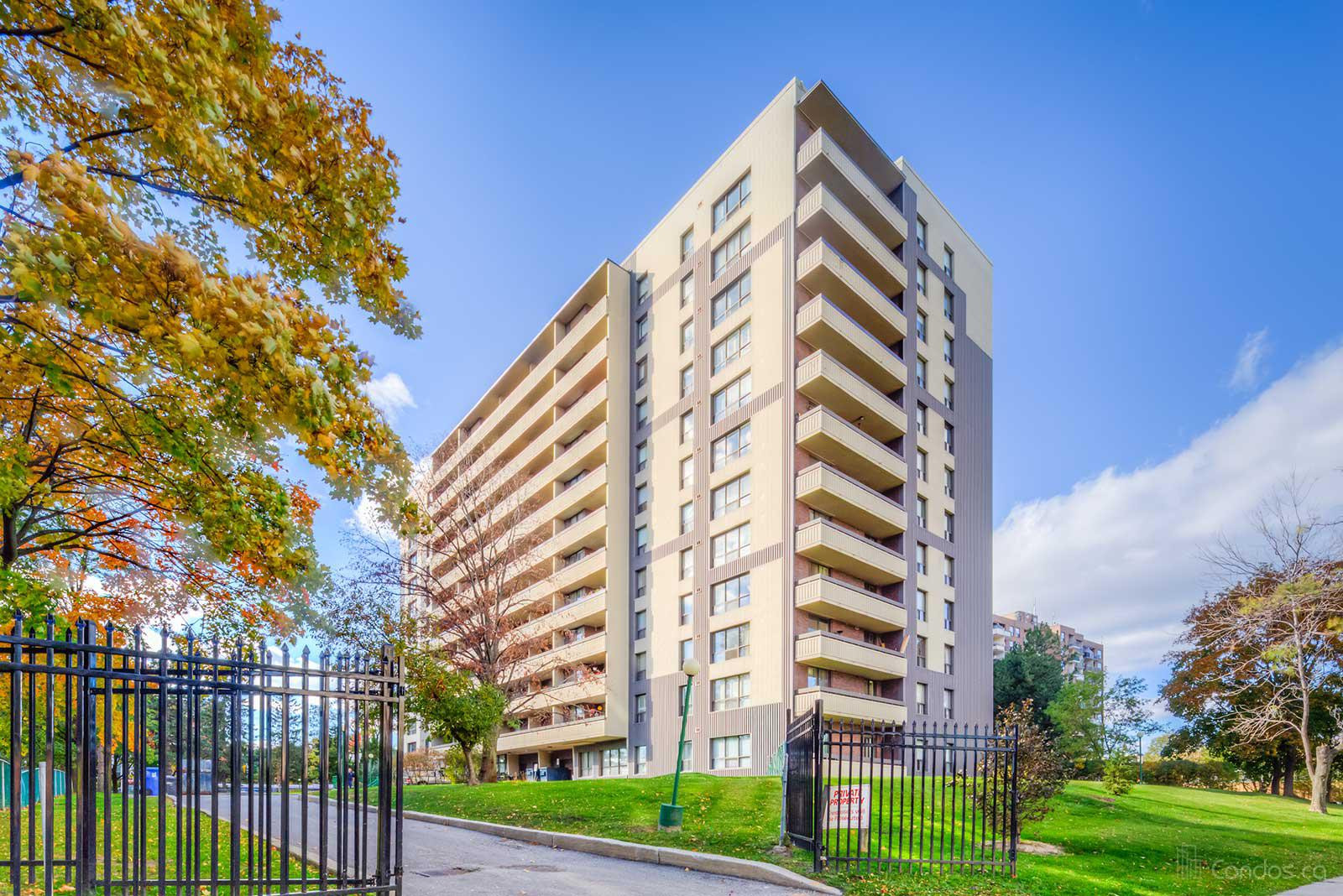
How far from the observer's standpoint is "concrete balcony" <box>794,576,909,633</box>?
3178cm

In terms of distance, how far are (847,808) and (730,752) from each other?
23749mm

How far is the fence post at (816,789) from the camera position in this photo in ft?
35.7

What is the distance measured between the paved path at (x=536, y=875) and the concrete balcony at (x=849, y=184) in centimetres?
2869

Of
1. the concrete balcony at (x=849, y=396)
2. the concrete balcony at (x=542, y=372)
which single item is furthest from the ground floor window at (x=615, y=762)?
the concrete balcony at (x=849, y=396)

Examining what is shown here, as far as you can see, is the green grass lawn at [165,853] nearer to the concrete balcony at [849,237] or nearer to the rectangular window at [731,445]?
the rectangular window at [731,445]

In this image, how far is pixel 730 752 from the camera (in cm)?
3362

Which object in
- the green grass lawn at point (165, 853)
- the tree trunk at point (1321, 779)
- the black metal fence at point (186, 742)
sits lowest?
the tree trunk at point (1321, 779)

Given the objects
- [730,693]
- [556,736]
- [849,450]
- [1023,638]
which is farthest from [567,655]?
[1023,638]

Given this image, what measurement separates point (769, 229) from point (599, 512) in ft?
52.9

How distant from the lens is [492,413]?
6078 cm

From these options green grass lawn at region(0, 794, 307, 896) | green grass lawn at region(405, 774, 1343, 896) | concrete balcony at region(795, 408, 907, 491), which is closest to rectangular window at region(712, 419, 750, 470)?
concrete balcony at region(795, 408, 907, 491)

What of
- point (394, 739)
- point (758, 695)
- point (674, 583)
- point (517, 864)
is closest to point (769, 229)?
point (674, 583)

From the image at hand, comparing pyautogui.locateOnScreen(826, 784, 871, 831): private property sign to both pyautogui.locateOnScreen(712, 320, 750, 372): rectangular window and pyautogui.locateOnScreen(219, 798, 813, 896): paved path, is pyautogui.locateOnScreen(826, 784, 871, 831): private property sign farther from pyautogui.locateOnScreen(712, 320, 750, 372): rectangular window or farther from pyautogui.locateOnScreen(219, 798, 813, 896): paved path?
pyautogui.locateOnScreen(712, 320, 750, 372): rectangular window

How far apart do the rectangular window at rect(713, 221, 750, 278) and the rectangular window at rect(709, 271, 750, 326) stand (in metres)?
1.07
